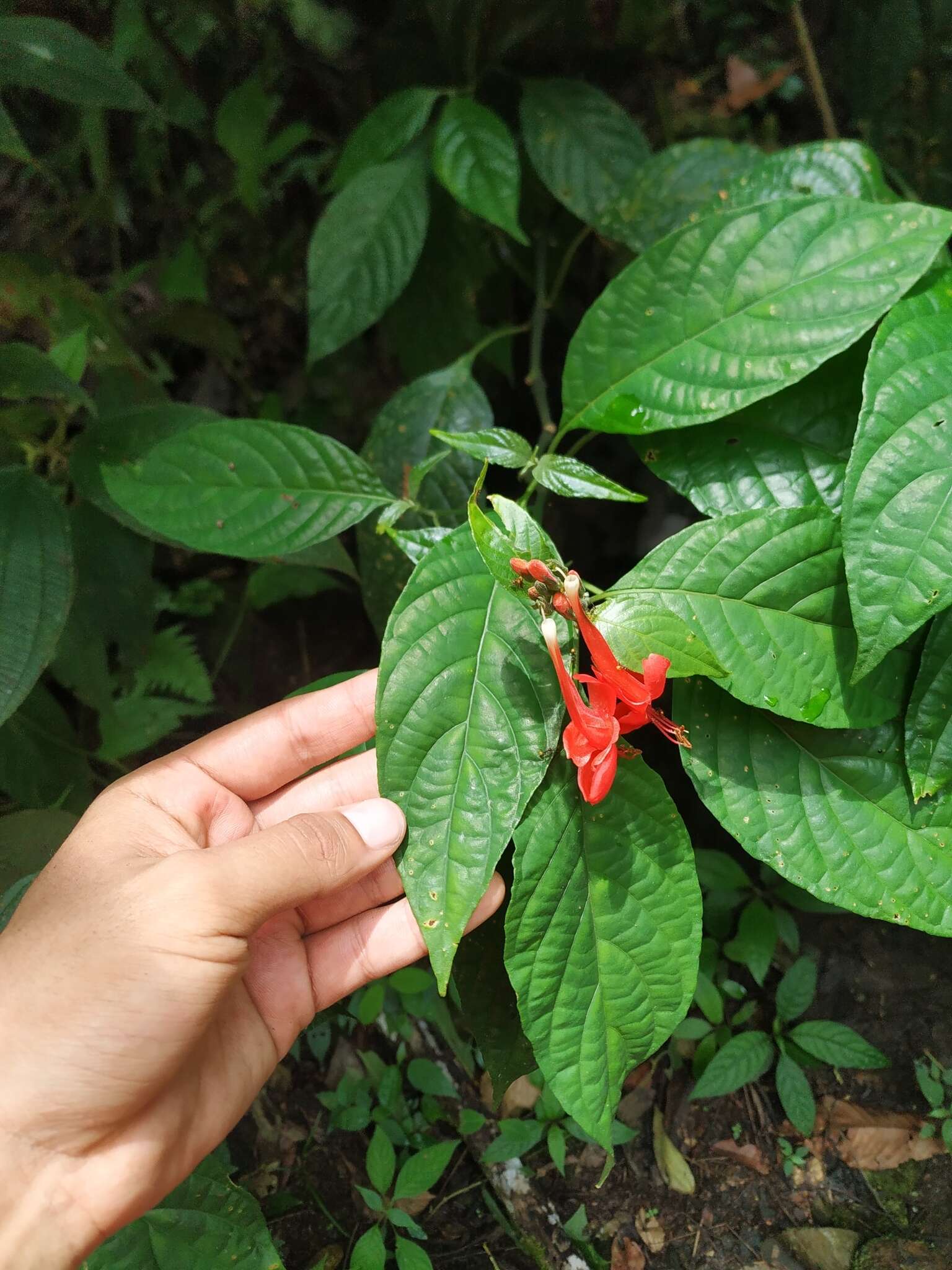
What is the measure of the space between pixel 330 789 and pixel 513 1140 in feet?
2.37

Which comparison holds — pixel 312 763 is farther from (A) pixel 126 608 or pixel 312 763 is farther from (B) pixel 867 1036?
(B) pixel 867 1036

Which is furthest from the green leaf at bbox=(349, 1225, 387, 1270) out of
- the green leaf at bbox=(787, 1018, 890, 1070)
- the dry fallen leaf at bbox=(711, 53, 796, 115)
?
the dry fallen leaf at bbox=(711, 53, 796, 115)

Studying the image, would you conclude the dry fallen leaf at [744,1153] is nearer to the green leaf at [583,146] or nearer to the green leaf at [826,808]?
the green leaf at [826,808]

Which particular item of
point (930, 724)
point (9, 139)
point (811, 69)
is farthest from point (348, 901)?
point (811, 69)

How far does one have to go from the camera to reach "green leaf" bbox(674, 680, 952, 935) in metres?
0.86

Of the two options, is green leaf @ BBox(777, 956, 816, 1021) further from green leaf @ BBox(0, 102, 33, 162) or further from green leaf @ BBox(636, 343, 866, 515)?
green leaf @ BBox(0, 102, 33, 162)

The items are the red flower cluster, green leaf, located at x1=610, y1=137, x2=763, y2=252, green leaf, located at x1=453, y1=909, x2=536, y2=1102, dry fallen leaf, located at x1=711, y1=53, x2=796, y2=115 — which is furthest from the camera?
dry fallen leaf, located at x1=711, y1=53, x2=796, y2=115

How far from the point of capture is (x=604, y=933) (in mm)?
861

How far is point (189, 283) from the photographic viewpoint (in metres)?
1.66

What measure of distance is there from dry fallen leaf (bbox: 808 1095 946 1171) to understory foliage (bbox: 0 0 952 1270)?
0.10 meters

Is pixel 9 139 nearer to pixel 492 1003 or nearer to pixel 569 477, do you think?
pixel 569 477

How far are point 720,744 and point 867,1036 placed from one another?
0.81 meters

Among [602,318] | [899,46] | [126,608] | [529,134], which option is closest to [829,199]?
[602,318]

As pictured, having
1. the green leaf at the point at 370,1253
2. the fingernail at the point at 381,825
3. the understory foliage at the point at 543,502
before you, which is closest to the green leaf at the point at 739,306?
the understory foliage at the point at 543,502
